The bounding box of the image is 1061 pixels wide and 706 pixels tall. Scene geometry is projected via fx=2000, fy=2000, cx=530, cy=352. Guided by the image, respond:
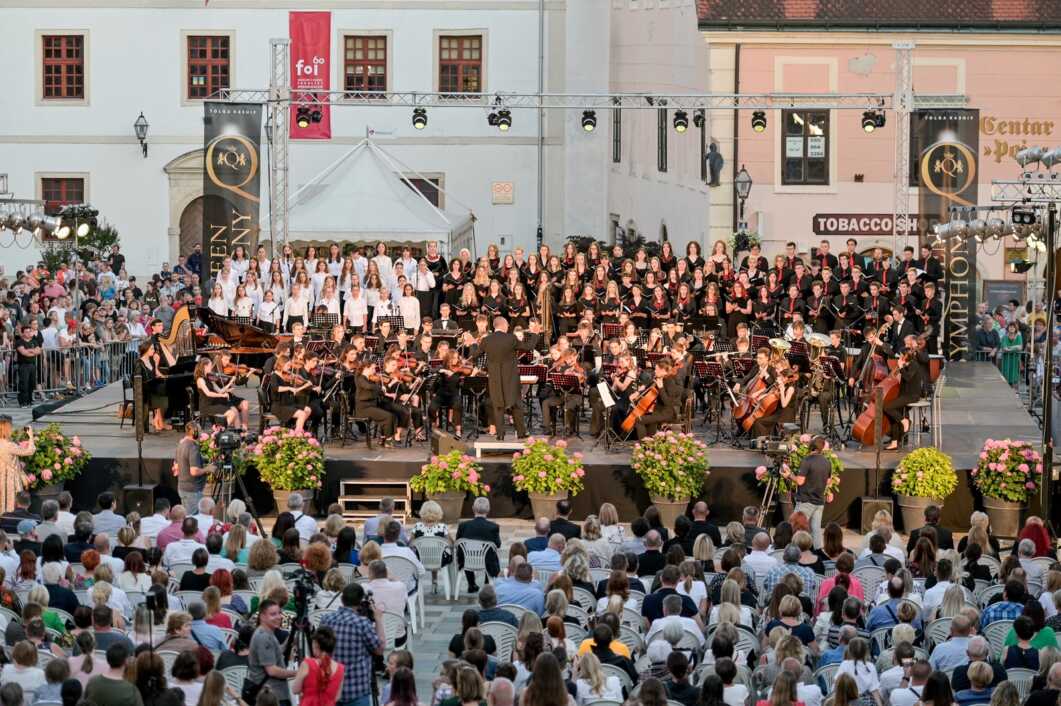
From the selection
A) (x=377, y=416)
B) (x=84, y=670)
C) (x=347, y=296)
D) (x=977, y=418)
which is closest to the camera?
(x=84, y=670)

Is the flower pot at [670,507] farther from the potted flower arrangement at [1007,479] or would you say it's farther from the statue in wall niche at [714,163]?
the statue in wall niche at [714,163]

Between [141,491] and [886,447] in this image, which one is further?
[886,447]

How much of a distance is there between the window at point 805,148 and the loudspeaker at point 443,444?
16.1 meters

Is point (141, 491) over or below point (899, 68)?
below

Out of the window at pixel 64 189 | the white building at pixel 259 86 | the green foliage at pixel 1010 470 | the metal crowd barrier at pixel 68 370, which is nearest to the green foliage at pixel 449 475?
the green foliage at pixel 1010 470

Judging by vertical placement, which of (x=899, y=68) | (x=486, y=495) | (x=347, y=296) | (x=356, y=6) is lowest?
(x=486, y=495)

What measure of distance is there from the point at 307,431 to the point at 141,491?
2710mm

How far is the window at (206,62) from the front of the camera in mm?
49438

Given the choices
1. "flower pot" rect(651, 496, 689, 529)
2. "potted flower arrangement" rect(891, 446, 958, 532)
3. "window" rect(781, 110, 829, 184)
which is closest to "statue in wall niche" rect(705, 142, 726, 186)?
"window" rect(781, 110, 829, 184)

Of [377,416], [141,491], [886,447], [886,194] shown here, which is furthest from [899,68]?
[141,491]

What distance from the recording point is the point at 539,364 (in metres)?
26.5

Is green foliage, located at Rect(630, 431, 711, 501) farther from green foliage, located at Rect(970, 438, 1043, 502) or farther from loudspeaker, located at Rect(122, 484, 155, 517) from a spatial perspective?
loudspeaker, located at Rect(122, 484, 155, 517)

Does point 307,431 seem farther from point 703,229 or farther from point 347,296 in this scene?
point 703,229

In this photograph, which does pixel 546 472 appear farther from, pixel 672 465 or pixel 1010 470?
pixel 1010 470
